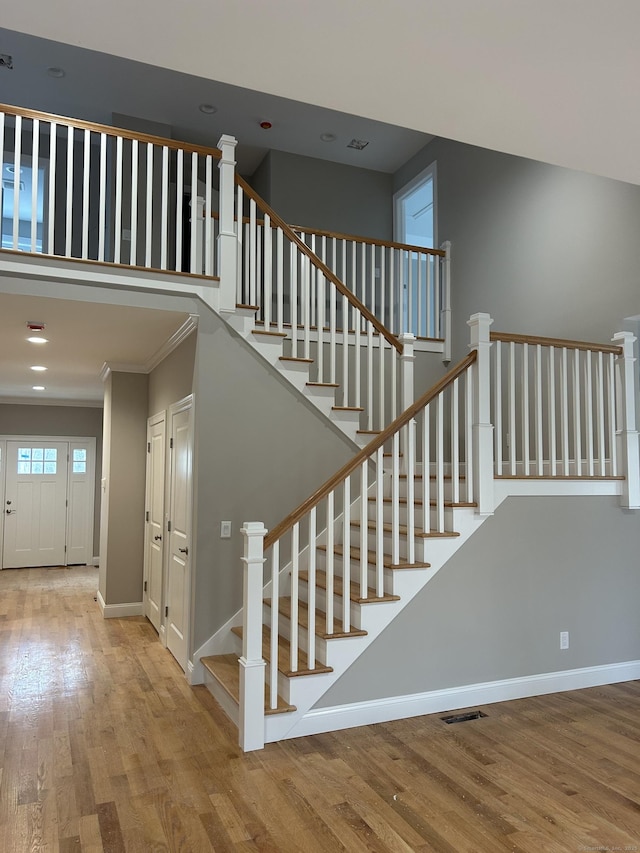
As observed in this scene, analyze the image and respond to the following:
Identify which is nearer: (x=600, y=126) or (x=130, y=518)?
(x=600, y=126)

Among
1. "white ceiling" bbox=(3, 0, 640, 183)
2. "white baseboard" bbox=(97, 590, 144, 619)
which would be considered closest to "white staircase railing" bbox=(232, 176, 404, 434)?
"white ceiling" bbox=(3, 0, 640, 183)

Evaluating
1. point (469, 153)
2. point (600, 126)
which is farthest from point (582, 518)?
point (469, 153)

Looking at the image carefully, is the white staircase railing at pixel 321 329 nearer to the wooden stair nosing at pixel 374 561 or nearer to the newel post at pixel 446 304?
the newel post at pixel 446 304

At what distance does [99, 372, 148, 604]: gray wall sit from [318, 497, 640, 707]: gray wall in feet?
12.0

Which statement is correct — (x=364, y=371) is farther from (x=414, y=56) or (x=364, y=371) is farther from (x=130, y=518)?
(x=414, y=56)

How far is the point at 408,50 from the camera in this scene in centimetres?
172

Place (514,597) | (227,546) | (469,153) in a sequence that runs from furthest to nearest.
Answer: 1. (469,153)
2. (227,546)
3. (514,597)

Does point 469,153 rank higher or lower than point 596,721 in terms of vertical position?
higher

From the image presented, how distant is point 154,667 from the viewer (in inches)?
190

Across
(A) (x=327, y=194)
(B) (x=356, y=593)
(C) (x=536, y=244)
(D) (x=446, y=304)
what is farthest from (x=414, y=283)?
(B) (x=356, y=593)

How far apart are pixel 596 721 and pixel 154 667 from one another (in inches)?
122

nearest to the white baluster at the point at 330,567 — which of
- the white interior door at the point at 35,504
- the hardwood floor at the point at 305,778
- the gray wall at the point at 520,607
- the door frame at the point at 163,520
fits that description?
the gray wall at the point at 520,607

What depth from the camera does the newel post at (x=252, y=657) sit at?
10.9 ft

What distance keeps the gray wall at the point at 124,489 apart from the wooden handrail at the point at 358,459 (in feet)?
10.9
